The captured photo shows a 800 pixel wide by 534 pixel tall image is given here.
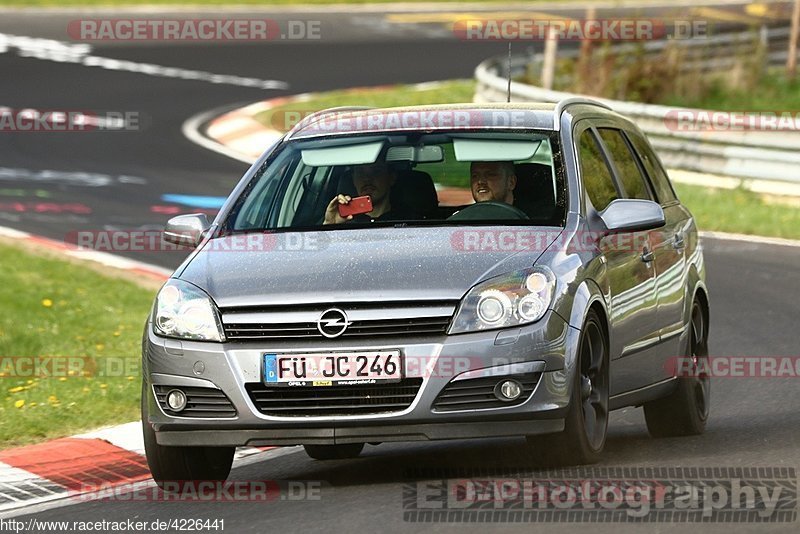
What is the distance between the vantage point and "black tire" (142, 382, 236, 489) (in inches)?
309

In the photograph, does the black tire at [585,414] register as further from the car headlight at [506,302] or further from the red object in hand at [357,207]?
the red object in hand at [357,207]

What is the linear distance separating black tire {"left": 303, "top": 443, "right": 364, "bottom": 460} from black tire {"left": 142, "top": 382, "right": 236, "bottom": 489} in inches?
27.3

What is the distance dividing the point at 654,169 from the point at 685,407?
1.39 m

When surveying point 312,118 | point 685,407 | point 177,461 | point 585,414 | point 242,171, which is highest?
point 312,118

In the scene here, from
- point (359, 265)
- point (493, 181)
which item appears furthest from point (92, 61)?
point (359, 265)

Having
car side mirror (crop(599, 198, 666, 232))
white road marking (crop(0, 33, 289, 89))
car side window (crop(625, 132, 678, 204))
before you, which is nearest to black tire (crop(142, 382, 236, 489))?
car side mirror (crop(599, 198, 666, 232))

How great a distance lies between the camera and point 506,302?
7.43m

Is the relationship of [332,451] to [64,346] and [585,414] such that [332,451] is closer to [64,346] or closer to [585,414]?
[585,414]

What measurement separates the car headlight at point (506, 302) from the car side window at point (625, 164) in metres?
1.73

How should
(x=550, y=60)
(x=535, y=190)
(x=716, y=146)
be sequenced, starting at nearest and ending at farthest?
(x=535, y=190) → (x=716, y=146) → (x=550, y=60)

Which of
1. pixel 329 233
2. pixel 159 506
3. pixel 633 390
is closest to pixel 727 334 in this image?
pixel 633 390

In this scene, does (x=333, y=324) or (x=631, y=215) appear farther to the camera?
(x=631, y=215)

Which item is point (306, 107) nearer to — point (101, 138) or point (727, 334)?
point (101, 138)

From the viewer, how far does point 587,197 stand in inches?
332
